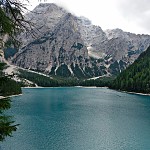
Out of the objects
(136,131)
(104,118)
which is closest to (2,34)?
(136,131)

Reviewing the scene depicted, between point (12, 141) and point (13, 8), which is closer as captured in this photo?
point (13, 8)

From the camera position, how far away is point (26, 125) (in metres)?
91.4

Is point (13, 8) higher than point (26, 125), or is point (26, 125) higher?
point (13, 8)

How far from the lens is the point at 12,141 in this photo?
6969 centimetres

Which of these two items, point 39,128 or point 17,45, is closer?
point 17,45

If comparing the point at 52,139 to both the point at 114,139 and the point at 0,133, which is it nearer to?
the point at 114,139

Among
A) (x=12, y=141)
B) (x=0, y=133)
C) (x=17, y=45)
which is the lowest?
(x=12, y=141)

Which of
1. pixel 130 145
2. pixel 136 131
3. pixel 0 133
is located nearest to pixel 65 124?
pixel 136 131

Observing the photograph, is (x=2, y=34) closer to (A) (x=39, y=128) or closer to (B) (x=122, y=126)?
(A) (x=39, y=128)

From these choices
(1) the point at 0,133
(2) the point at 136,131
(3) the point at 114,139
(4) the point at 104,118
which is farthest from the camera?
(4) the point at 104,118

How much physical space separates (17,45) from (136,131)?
76743mm

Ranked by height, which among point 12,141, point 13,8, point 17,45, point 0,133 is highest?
point 13,8

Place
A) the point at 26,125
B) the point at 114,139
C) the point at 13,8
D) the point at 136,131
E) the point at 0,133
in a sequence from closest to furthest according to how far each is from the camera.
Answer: the point at 13,8
the point at 0,133
the point at 114,139
the point at 136,131
the point at 26,125

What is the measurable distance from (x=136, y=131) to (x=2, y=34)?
77.6 metres
